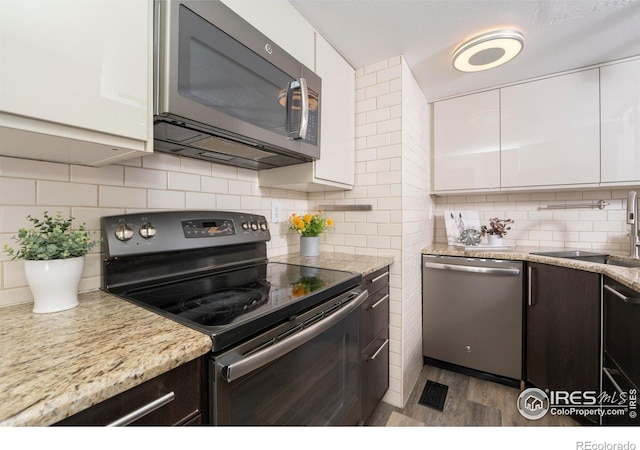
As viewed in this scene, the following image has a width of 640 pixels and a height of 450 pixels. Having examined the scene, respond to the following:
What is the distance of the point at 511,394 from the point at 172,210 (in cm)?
232

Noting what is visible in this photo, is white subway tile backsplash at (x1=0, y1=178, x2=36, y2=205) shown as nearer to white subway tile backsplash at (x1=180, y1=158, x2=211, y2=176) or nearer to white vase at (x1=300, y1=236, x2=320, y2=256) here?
white subway tile backsplash at (x1=180, y1=158, x2=211, y2=176)

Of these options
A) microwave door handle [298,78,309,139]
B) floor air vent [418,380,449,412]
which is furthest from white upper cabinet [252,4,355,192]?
floor air vent [418,380,449,412]

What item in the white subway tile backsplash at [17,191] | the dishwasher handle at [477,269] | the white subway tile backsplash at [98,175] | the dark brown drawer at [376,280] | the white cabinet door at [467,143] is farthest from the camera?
the white cabinet door at [467,143]

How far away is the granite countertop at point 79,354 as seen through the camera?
388mm

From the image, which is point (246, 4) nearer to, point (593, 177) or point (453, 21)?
point (453, 21)

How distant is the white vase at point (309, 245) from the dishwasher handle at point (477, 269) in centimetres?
90

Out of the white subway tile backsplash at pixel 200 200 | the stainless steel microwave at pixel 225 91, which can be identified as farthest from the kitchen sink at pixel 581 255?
the white subway tile backsplash at pixel 200 200

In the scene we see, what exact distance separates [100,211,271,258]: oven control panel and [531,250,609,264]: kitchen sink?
1.96 meters

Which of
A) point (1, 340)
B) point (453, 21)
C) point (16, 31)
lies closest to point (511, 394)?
point (453, 21)

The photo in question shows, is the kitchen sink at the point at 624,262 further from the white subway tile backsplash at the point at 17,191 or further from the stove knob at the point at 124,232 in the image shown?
the white subway tile backsplash at the point at 17,191

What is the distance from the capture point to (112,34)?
697 mm

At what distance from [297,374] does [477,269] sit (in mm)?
1544

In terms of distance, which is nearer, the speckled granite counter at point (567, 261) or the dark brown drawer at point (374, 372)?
the speckled granite counter at point (567, 261)

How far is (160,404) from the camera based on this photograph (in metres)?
0.52
